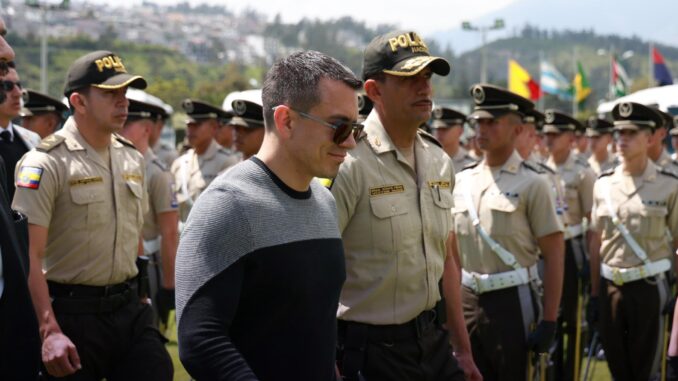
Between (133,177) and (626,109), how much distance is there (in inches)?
161

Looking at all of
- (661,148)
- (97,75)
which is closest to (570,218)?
(661,148)

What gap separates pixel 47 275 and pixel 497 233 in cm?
274

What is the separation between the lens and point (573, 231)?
9.75m

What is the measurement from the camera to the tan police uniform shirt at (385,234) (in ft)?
13.6

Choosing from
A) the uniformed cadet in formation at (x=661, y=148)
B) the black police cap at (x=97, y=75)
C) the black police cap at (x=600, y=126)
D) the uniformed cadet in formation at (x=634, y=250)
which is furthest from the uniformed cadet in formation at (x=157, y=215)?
the black police cap at (x=600, y=126)

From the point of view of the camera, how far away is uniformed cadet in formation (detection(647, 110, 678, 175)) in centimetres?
753

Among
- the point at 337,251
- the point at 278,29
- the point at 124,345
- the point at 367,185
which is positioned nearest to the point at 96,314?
the point at 124,345

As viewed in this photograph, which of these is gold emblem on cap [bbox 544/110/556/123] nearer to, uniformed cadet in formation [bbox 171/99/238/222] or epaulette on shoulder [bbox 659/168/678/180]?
uniformed cadet in formation [bbox 171/99/238/222]

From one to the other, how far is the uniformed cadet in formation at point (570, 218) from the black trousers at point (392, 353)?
324 cm

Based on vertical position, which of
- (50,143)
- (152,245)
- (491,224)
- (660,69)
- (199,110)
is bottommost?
(660,69)

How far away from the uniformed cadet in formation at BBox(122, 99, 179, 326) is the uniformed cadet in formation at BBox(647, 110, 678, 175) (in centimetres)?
388

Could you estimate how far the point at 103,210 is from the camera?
4.85m

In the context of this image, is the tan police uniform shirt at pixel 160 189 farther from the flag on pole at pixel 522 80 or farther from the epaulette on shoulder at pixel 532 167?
the flag on pole at pixel 522 80

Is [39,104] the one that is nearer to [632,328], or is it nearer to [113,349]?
[113,349]
